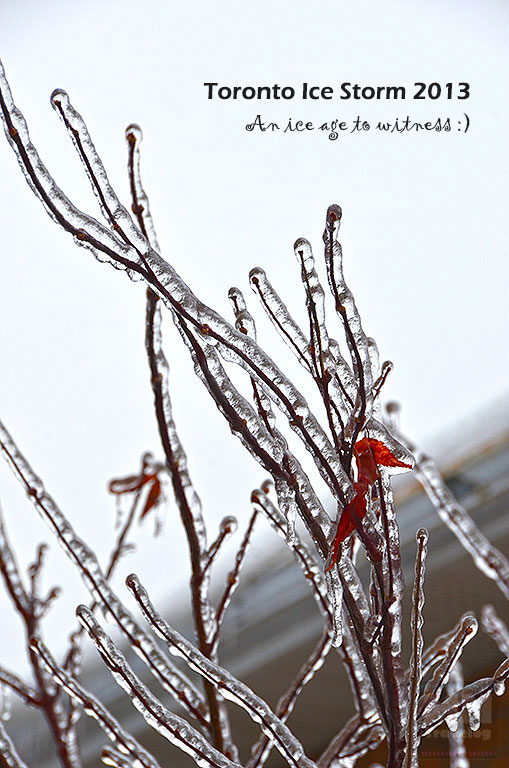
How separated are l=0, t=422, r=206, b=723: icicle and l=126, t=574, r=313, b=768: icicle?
35mm

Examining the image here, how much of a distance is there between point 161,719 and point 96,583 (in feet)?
0.25

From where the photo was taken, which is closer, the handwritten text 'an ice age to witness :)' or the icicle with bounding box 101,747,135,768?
the icicle with bounding box 101,747,135,768

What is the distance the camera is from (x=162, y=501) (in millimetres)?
572

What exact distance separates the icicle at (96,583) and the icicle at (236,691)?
1.4 inches

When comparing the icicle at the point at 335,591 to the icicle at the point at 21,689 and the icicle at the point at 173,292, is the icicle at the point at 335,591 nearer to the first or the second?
the icicle at the point at 173,292

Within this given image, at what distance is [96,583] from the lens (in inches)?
14.1

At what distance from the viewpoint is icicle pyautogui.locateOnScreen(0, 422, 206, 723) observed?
0.34m

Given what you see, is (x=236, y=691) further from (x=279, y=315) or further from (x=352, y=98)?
(x=352, y=98)

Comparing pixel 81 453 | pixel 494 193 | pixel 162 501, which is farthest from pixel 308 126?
pixel 81 453

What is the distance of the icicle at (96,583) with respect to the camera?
1.13 feet

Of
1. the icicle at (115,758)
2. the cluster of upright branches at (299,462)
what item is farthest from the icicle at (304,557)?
the icicle at (115,758)

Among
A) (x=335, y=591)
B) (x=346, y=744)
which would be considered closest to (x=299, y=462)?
(x=335, y=591)

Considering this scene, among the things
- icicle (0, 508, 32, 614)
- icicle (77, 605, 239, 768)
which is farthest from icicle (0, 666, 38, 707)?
icicle (77, 605, 239, 768)

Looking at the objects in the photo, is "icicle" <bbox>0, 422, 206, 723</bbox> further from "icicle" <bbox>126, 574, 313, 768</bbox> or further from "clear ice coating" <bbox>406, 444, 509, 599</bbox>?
"clear ice coating" <bbox>406, 444, 509, 599</bbox>
